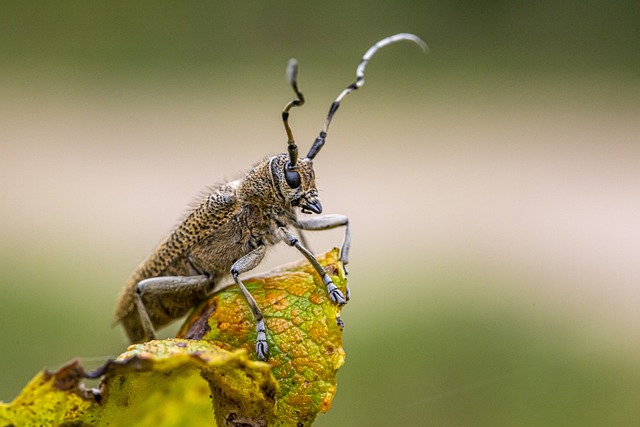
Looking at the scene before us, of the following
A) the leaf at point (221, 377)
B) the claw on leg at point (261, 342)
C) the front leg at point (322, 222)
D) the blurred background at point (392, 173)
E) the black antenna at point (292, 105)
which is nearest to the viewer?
the leaf at point (221, 377)

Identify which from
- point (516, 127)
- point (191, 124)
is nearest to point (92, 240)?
point (191, 124)

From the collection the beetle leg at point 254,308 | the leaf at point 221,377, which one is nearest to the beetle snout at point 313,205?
the beetle leg at point 254,308

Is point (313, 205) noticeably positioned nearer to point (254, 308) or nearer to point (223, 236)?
point (223, 236)

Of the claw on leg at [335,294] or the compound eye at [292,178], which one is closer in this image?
the claw on leg at [335,294]

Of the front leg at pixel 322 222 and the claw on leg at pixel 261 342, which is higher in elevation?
the front leg at pixel 322 222

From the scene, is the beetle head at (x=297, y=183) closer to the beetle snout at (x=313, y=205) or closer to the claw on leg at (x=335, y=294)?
the beetle snout at (x=313, y=205)

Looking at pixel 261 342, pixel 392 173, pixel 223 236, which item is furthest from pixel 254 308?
pixel 392 173

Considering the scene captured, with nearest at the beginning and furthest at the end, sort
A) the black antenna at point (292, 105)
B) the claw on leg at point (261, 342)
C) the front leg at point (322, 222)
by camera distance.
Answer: the claw on leg at point (261, 342) → the black antenna at point (292, 105) → the front leg at point (322, 222)

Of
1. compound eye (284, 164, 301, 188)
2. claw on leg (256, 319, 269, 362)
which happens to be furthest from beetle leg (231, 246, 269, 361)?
compound eye (284, 164, 301, 188)
